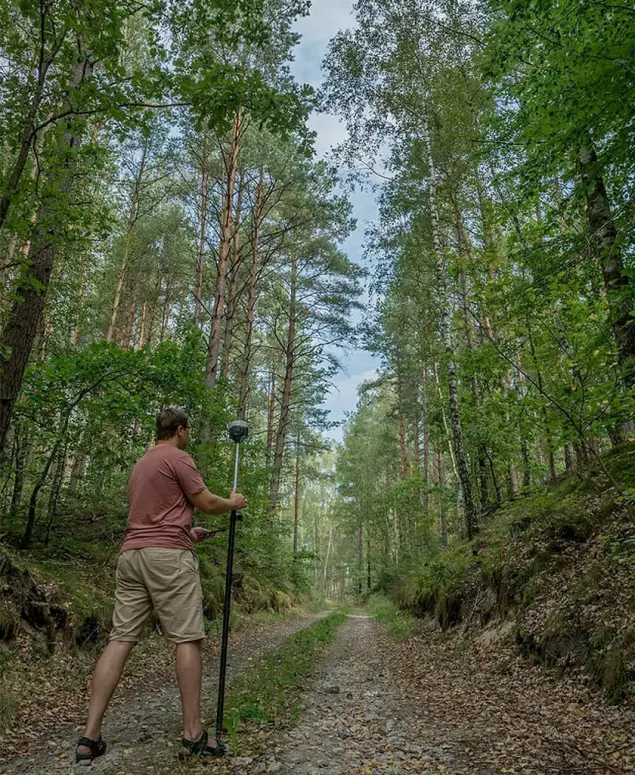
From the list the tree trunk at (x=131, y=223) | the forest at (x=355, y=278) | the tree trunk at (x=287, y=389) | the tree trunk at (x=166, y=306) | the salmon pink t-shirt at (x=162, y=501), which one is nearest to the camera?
the salmon pink t-shirt at (x=162, y=501)

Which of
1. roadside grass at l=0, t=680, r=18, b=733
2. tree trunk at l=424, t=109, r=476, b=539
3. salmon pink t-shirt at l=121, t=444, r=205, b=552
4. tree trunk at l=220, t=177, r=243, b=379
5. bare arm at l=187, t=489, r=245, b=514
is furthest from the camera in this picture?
tree trunk at l=220, t=177, r=243, b=379

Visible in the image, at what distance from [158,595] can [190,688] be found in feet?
1.83

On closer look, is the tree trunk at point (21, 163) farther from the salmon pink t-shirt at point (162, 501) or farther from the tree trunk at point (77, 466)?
the tree trunk at point (77, 466)

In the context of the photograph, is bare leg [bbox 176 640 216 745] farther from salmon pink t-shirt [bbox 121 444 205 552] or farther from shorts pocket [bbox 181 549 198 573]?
salmon pink t-shirt [bbox 121 444 205 552]

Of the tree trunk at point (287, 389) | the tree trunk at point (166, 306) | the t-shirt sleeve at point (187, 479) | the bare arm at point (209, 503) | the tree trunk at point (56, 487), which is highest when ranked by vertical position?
the tree trunk at point (166, 306)

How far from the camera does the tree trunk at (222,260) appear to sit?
11230 mm

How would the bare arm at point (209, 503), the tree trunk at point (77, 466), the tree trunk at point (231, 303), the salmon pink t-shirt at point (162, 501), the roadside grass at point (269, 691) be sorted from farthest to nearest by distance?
the tree trunk at point (231, 303) → the tree trunk at point (77, 466) → the roadside grass at point (269, 691) → the bare arm at point (209, 503) → the salmon pink t-shirt at point (162, 501)

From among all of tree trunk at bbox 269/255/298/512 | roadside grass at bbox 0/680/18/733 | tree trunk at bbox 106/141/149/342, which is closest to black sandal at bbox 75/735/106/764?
roadside grass at bbox 0/680/18/733

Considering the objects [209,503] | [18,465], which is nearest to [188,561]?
[209,503]

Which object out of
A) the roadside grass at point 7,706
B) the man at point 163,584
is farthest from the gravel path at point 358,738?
the roadside grass at point 7,706

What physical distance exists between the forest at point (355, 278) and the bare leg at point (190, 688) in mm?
371

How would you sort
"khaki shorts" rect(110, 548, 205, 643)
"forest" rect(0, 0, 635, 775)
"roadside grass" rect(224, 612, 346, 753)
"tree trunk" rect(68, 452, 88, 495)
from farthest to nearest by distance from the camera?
"tree trunk" rect(68, 452, 88, 495) < "forest" rect(0, 0, 635, 775) < "roadside grass" rect(224, 612, 346, 753) < "khaki shorts" rect(110, 548, 205, 643)

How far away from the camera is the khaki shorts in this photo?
288 cm

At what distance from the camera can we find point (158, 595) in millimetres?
2910
